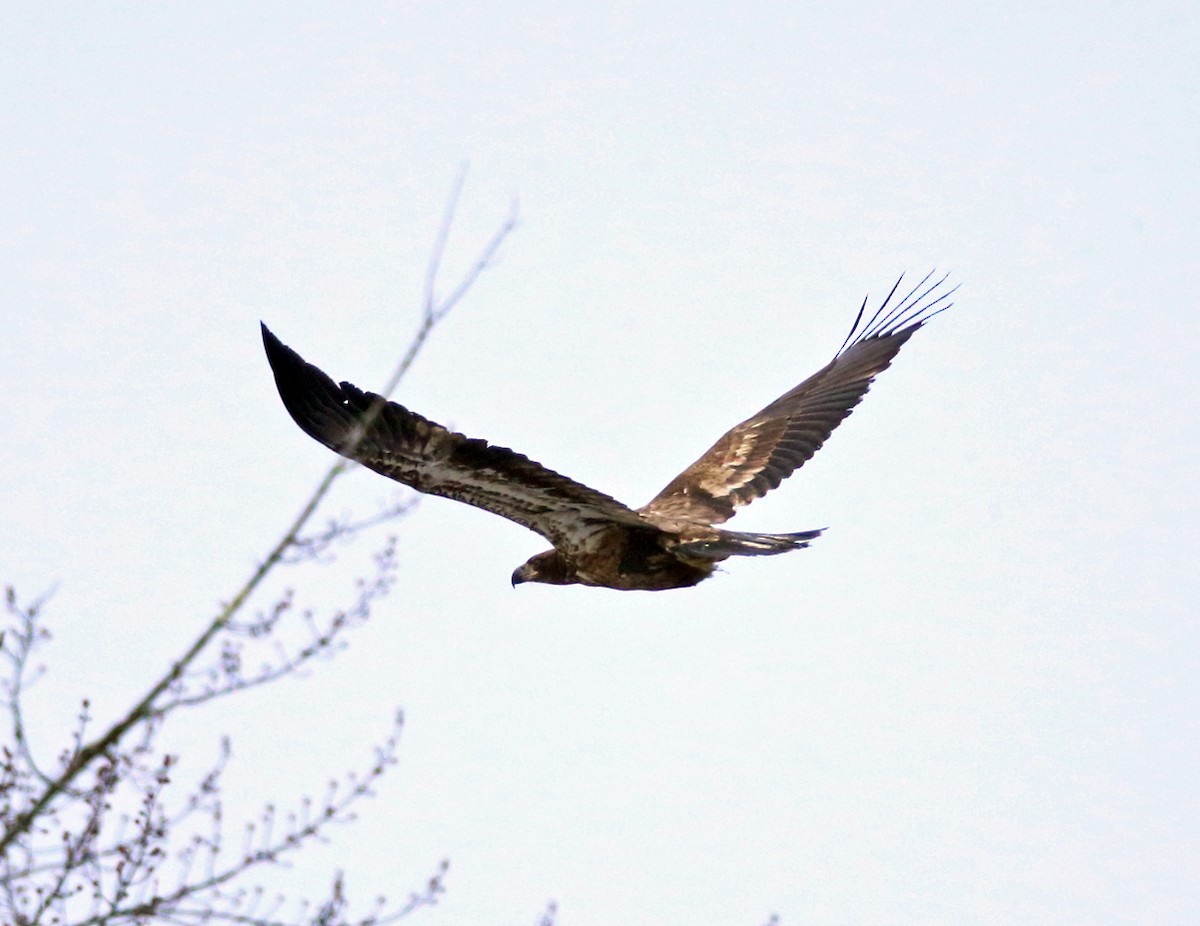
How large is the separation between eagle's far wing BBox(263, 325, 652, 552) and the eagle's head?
0.99m

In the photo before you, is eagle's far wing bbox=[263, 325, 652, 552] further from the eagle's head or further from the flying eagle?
the eagle's head

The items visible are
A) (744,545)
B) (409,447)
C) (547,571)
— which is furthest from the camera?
(547,571)

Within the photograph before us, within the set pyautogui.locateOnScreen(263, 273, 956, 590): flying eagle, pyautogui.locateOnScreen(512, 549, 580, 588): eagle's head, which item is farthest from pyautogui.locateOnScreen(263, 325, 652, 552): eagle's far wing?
pyautogui.locateOnScreen(512, 549, 580, 588): eagle's head

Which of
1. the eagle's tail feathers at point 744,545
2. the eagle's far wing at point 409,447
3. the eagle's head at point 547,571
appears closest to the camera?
the eagle's far wing at point 409,447

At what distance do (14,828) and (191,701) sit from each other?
458 millimetres

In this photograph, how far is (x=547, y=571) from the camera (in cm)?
810

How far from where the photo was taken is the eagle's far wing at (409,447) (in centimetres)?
669

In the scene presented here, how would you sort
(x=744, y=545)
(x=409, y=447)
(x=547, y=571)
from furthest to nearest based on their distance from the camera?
(x=547, y=571), (x=744, y=545), (x=409, y=447)

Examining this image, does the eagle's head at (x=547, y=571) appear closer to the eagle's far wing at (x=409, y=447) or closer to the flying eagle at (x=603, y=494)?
the flying eagle at (x=603, y=494)

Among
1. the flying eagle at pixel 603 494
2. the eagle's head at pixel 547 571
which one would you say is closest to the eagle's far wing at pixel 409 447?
the flying eagle at pixel 603 494

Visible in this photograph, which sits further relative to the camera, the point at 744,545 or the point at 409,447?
the point at 744,545

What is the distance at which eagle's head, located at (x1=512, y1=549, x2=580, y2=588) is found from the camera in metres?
7.98

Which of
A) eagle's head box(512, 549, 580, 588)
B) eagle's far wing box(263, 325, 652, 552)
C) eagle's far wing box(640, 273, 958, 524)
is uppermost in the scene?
eagle's far wing box(640, 273, 958, 524)

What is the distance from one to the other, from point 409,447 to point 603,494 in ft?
2.80
